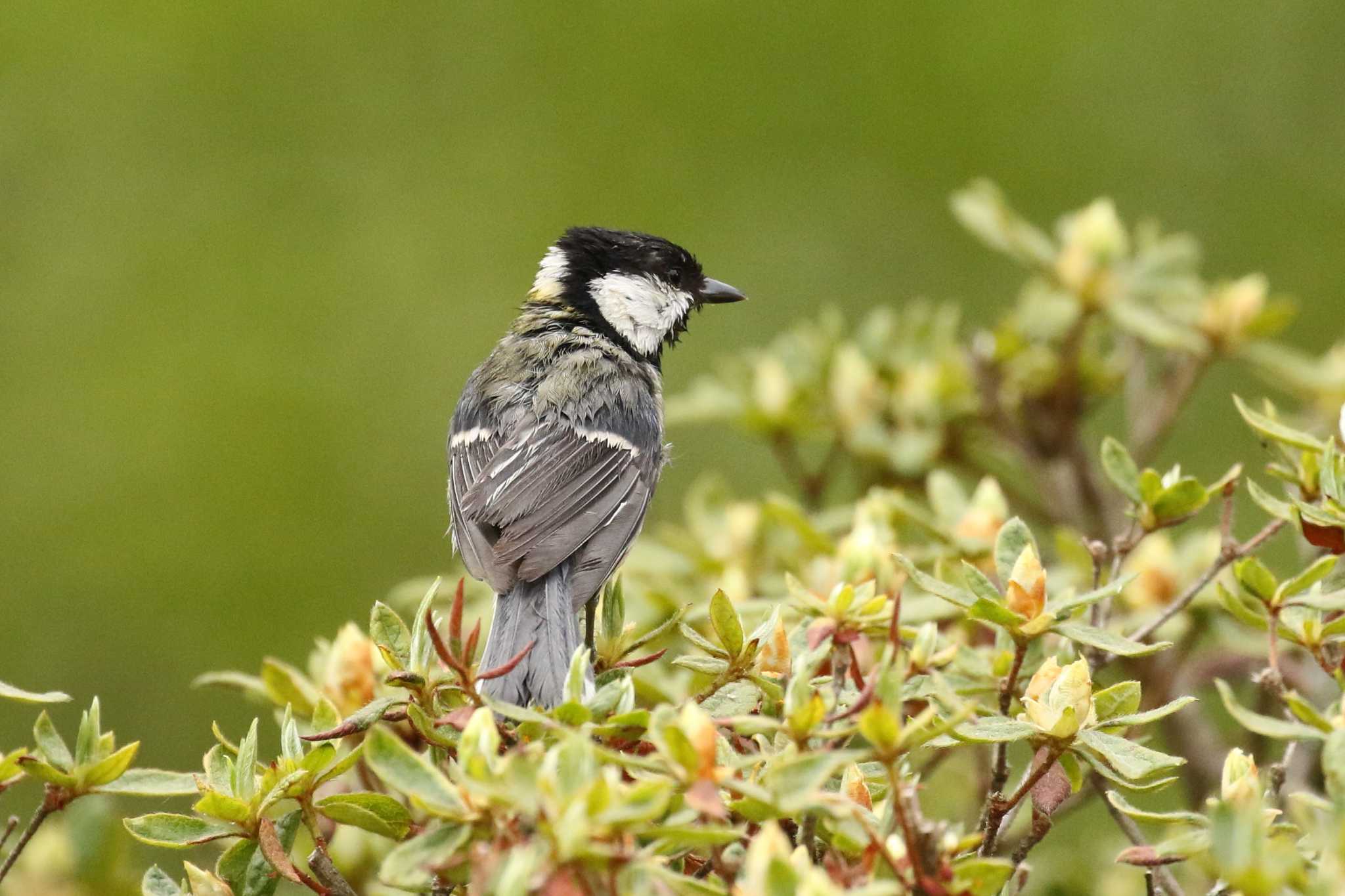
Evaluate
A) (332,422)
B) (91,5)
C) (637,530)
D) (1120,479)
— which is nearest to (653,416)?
(637,530)

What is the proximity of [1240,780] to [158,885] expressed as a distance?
1.21 m

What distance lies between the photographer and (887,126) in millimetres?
6238

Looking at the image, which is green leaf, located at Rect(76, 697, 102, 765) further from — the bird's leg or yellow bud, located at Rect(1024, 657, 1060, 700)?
yellow bud, located at Rect(1024, 657, 1060, 700)

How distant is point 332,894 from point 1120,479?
3.95 feet

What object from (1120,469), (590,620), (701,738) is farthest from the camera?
(590,620)

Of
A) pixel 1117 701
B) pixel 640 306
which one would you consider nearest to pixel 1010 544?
pixel 1117 701

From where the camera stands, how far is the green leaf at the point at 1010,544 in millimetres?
1909

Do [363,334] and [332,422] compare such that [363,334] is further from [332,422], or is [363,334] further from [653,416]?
[653,416]

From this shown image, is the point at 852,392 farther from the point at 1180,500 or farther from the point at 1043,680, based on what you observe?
the point at 1043,680

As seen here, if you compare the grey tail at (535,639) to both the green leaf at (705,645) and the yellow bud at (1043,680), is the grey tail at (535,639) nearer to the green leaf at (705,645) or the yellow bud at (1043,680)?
the green leaf at (705,645)

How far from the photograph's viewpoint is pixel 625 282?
12.2 ft

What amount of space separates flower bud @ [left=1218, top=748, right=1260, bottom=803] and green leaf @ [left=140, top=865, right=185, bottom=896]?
1.17 metres

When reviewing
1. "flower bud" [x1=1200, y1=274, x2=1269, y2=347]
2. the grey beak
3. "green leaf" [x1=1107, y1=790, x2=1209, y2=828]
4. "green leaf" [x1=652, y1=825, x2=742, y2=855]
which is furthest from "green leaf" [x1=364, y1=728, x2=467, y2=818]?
the grey beak

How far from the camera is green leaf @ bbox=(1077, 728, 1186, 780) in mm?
1608
